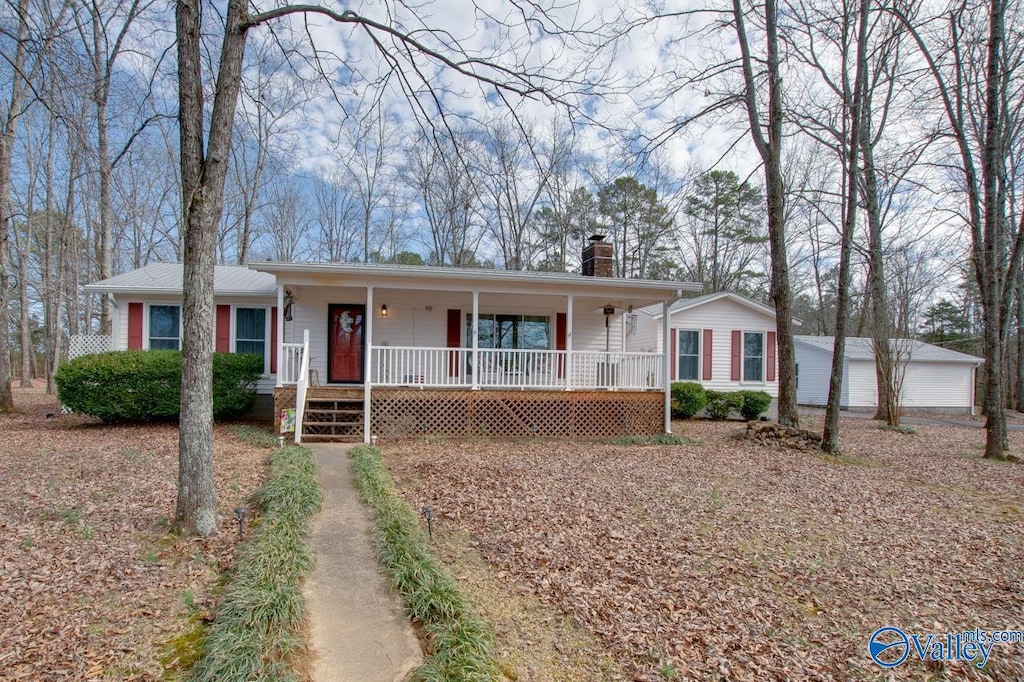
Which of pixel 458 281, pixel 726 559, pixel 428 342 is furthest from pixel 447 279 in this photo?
pixel 726 559

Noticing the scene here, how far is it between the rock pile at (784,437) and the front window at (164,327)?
41.8 ft

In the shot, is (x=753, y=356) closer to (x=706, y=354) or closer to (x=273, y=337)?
(x=706, y=354)

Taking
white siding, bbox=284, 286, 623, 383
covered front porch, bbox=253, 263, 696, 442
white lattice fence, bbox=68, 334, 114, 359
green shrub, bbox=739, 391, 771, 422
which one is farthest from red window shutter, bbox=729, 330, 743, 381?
white lattice fence, bbox=68, 334, 114, 359

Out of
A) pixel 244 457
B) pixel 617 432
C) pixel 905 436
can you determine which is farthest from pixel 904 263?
pixel 244 457

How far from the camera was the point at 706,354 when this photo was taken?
15562mm

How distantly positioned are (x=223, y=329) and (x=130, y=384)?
8.07ft

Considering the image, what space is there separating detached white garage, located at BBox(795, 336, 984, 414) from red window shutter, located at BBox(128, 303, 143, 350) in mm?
21639

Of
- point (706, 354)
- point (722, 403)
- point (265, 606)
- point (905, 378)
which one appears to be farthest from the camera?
point (905, 378)

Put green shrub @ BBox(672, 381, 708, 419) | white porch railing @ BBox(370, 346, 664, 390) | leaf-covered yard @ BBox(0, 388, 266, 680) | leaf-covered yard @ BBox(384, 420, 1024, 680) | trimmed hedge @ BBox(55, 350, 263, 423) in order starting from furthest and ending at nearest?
green shrub @ BBox(672, 381, 708, 419) < white porch railing @ BBox(370, 346, 664, 390) < trimmed hedge @ BBox(55, 350, 263, 423) < leaf-covered yard @ BBox(384, 420, 1024, 680) < leaf-covered yard @ BBox(0, 388, 266, 680)

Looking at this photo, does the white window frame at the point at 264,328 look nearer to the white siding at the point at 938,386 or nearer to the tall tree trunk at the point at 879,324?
the tall tree trunk at the point at 879,324

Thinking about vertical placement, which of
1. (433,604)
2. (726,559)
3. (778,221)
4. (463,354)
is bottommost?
(726,559)

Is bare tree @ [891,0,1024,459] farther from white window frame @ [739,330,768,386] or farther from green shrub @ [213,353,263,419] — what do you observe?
green shrub @ [213,353,263,419]

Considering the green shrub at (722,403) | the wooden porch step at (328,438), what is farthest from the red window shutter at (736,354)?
the wooden porch step at (328,438)

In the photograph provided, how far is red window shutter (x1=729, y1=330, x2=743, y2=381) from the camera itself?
15695mm
